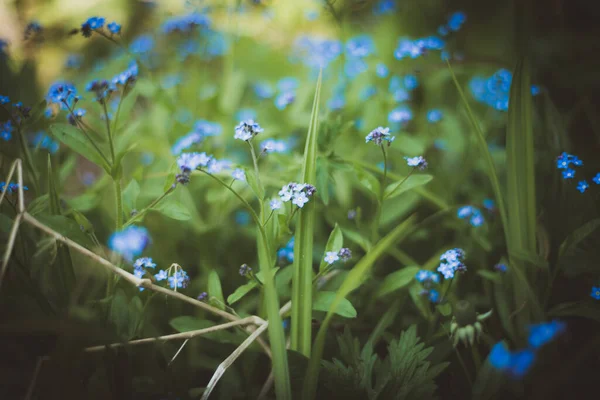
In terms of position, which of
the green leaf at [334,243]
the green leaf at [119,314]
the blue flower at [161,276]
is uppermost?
the green leaf at [334,243]

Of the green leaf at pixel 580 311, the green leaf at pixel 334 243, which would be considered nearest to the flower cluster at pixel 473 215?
the green leaf at pixel 580 311

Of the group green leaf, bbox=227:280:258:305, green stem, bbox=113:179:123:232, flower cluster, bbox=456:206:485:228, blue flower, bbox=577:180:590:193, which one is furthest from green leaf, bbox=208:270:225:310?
blue flower, bbox=577:180:590:193

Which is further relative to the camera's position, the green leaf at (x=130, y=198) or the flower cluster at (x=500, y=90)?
the flower cluster at (x=500, y=90)

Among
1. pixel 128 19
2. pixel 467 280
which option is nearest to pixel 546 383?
pixel 467 280

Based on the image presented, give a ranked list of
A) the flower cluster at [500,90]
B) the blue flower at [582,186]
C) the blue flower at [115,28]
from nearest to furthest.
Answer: the blue flower at [582,186] < the blue flower at [115,28] < the flower cluster at [500,90]

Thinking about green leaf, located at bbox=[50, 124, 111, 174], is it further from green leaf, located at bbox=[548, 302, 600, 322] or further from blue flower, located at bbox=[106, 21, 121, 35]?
green leaf, located at bbox=[548, 302, 600, 322]

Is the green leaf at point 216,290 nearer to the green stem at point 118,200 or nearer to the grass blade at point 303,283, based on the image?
the grass blade at point 303,283

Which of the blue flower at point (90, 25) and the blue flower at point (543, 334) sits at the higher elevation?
the blue flower at point (90, 25)
